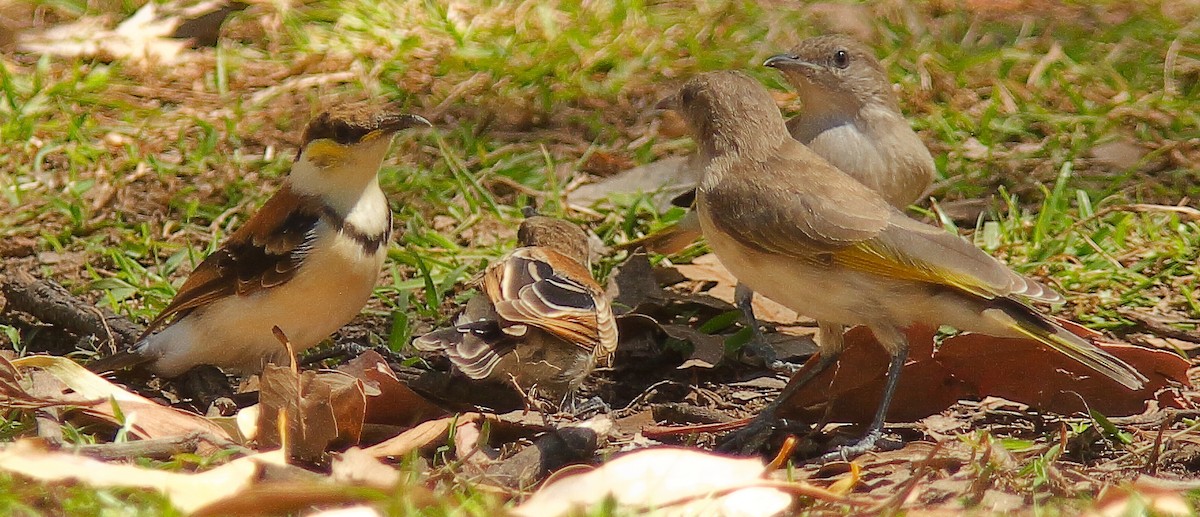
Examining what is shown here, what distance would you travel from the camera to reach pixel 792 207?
522cm

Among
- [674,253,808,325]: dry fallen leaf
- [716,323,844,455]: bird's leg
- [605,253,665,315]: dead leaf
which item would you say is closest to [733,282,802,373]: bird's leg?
[674,253,808,325]: dry fallen leaf

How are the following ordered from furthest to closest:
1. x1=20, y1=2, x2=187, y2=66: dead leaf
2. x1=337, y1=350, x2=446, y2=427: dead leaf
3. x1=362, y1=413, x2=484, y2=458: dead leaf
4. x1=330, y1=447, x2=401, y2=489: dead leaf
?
1. x1=20, y1=2, x2=187, y2=66: dead leaf
2. x1=337, y1=350, x2=446, y2=427: dead leaf
3. x1=362, y1=413, x2=484, y2=458: dead leaf
4. x1=330, y1=447, x2=401, y2=489: dead leaf

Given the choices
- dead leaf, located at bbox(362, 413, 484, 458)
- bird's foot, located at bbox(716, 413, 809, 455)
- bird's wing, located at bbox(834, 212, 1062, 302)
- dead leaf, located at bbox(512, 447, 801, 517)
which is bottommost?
bird's foot, located at bbox(716, 413, 809, 455)

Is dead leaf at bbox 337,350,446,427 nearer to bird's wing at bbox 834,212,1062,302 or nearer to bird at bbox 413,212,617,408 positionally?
bird at bbox 413,212,617,408

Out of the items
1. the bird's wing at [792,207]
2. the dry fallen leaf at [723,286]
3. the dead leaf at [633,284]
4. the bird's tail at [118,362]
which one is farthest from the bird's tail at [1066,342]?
the bird's tail at [118,362]

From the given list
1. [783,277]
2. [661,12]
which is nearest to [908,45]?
[661,12]

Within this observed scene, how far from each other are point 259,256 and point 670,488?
225 cm

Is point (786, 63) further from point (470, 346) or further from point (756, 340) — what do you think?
point (470, 346)

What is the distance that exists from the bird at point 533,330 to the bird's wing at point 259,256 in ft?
2.28

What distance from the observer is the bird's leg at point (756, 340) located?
6125 millimetres

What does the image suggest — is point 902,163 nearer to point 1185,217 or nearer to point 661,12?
point 1185,217

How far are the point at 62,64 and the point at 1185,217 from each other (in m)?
6.54

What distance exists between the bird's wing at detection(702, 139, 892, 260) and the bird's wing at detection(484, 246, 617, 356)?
0.60m

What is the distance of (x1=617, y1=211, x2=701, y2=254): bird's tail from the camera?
22.1ft
